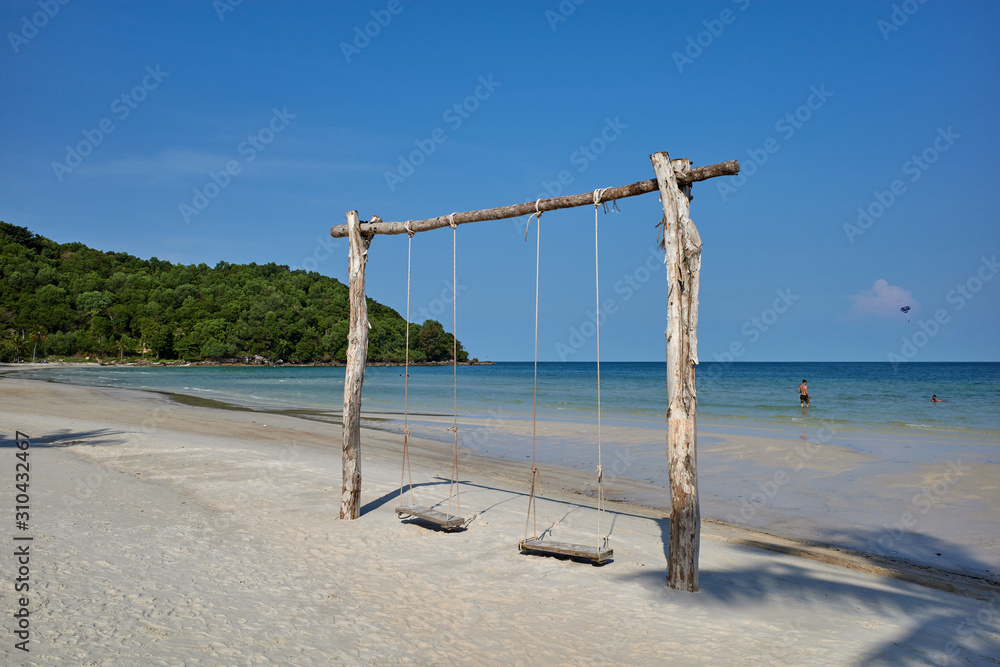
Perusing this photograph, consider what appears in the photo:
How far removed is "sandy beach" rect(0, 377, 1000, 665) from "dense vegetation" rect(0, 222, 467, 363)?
75443 mm

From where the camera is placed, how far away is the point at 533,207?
21.1 ft

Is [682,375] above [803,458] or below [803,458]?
above

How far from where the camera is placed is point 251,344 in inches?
3777

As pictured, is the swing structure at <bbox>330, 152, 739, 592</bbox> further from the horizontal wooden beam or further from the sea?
the sea

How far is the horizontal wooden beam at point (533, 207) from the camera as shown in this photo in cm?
507

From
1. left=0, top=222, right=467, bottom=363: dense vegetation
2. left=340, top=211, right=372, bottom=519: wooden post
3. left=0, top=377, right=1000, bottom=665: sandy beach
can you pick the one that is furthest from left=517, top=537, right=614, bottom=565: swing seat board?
left=0, top=222, right=467, bottom=363: dense vegetation

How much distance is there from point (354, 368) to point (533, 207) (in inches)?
115

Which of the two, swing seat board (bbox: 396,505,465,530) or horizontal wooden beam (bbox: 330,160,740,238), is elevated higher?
horizontal wooden beam (bbox: 330,160,740,238)

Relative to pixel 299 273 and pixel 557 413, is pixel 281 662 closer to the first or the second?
pixel 557 413

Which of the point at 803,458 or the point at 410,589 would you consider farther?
the point at 803,458

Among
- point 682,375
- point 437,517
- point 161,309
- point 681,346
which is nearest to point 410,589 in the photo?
point 437,517

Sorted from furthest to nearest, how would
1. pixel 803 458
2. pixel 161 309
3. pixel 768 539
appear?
pixel 161 309 → pixel 803 458 → pixel 768 539

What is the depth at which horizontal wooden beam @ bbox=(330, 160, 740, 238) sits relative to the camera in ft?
16.6

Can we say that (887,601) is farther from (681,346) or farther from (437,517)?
(437,517)
